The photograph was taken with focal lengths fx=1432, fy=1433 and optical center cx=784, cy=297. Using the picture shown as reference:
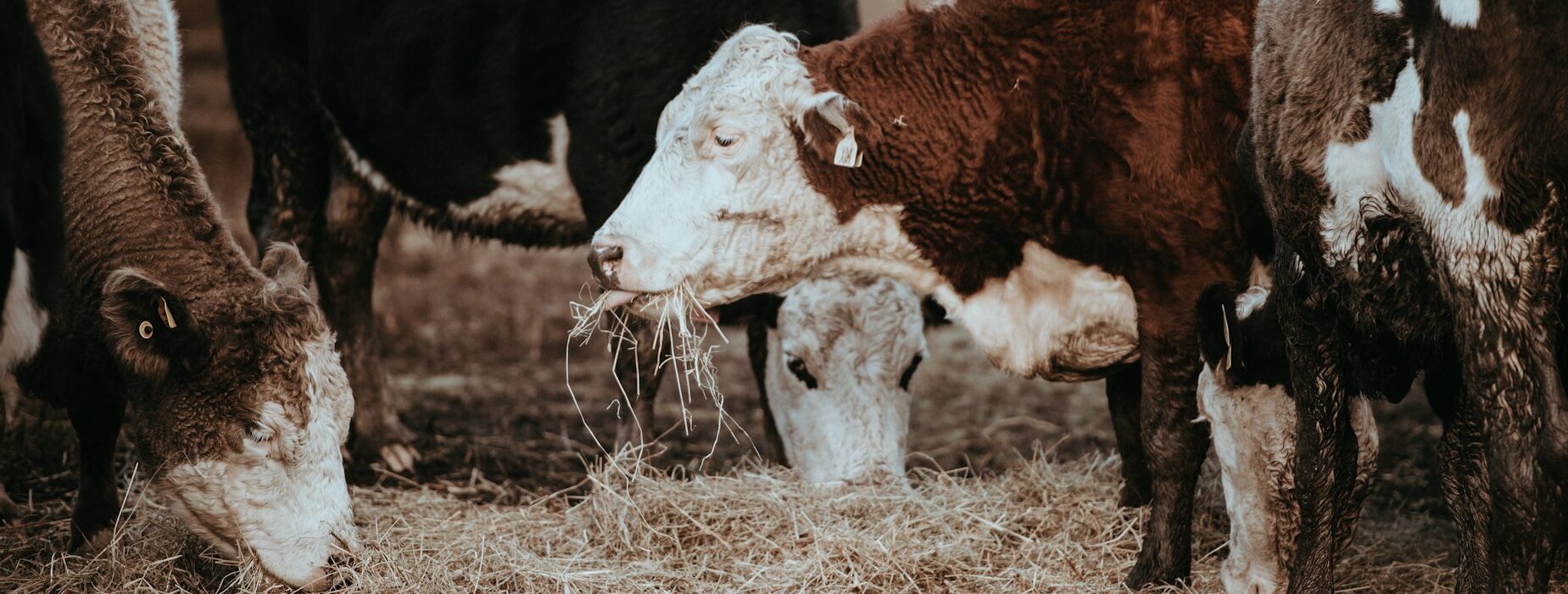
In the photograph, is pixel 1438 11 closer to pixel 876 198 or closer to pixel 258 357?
pixel 876 198

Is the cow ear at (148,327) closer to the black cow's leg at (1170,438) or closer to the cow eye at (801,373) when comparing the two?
the cow eye at (801,373)

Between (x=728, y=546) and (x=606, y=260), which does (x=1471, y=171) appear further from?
(x=728, y=546)

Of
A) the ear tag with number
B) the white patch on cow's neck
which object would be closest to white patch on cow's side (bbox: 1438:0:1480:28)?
the ear tag with number

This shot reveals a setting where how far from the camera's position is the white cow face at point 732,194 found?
3.93m

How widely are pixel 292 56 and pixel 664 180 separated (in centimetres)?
307

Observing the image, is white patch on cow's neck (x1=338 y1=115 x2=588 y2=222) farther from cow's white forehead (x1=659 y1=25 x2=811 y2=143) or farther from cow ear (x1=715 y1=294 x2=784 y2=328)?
cow's white forehead (x1=659 y1=25 x2=811 y2=143)

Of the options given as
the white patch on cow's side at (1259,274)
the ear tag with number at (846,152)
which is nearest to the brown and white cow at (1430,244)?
the white patch on cow's side at (1259,274)

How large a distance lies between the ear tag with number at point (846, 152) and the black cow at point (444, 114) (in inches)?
42.9

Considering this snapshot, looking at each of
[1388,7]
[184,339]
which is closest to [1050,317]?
[1388,7]

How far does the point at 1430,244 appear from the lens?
2.76m

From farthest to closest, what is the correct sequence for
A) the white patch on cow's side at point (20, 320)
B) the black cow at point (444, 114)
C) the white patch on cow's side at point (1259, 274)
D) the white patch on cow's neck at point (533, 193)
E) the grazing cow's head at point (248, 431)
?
the white patch on cow's neck at point (533, 193), the black cow at point (444, 114), the white patch on cow's side at point (1259, 274), the grazing cow's head at point (248, 431), the white patch on cow's side at point (20, 320)

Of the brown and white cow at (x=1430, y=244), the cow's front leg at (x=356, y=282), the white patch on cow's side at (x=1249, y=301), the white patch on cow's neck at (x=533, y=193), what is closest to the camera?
the brown and white cow at (x=1430, y=244)

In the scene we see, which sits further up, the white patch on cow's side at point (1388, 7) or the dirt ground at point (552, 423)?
the white patch on cow's side at point (1388, 7)

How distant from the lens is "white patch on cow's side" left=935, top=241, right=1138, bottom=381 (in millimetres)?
4215
